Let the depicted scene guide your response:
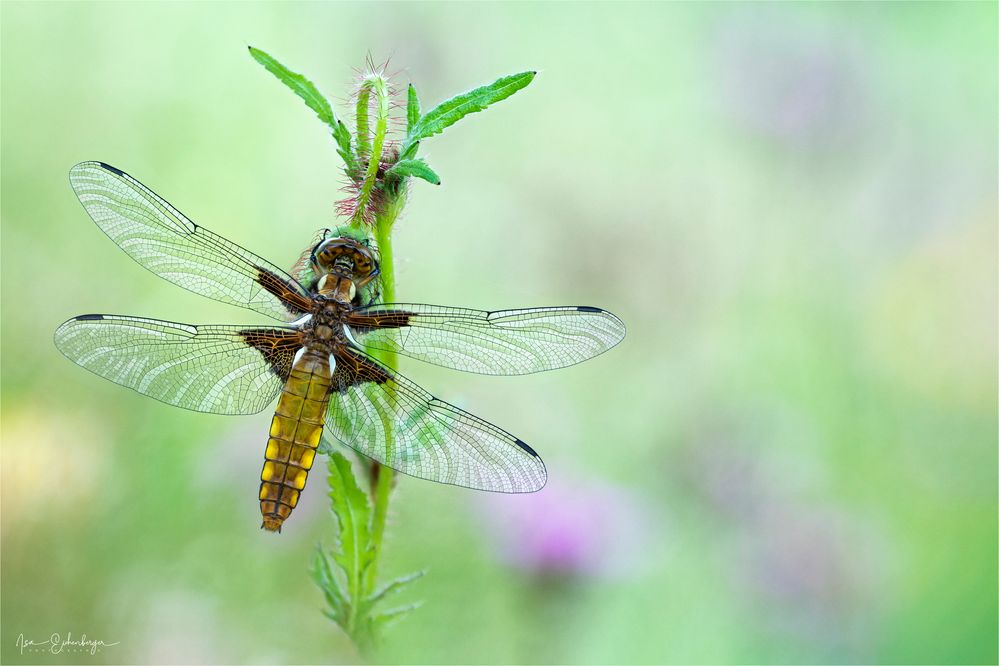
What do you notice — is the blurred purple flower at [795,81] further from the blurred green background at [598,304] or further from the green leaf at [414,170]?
the green leaf at [414,170]

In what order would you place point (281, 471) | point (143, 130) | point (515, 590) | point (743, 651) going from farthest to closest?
point (143, 130), point (743, 651), point (515, 590), point (281, 471)

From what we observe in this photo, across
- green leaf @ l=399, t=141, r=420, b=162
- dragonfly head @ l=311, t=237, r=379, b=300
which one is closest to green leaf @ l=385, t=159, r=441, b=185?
green leaf @ l=399, t=141, r=420, b=162

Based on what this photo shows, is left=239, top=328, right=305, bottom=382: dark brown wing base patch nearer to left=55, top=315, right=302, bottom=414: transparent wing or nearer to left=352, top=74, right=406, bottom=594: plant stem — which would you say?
left=55, top=315, right=302, bottom=414: transparent wing

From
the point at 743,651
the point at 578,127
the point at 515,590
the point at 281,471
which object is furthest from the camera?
the point at 578,127

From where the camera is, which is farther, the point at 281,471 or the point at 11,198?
the point at 11,198

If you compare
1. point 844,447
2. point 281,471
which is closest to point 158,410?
point 281,471

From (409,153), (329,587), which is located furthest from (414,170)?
(329,587)

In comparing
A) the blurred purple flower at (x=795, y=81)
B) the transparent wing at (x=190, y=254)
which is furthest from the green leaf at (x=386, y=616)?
the blurred purple flower at (x=795, y=81)

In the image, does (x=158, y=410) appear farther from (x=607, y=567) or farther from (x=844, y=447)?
(x=844, y=447)
